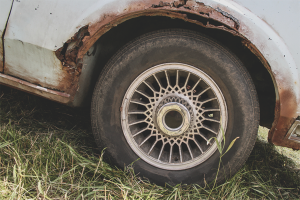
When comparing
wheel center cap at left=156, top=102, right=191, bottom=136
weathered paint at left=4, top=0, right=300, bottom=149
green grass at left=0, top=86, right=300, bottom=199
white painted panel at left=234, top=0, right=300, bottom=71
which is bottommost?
green grass at left=0, top=86, right=300, bottom=199

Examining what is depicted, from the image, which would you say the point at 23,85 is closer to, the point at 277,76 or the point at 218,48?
the point at 218,48

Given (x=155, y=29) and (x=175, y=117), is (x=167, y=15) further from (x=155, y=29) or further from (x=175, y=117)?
(x=175, y=117)

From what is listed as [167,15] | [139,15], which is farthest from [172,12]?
[139,15]

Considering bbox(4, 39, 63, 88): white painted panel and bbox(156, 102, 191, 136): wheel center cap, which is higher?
bbox(156, 102, 191, 136): wheel center cap

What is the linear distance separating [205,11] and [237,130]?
810 millimetres

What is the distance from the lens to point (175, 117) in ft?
4.75

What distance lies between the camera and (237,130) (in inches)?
54.2

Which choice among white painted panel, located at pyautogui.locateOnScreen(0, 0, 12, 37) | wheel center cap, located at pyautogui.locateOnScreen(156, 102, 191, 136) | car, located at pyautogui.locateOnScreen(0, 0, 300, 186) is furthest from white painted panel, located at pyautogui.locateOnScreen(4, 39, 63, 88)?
wheel center cap, located at pyautogui.locateOnScreen(156, 102, 191, 136)

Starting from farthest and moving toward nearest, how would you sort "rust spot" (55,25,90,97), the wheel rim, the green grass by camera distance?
the wheel rim < "rust spot" (55,25,90,97) < the green grass

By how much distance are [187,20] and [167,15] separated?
0.43ft

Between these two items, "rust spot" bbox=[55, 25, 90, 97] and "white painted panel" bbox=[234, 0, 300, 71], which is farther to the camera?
"rust spot" bbox=[55, 25, 90, 97]

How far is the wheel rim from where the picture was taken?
140 cm

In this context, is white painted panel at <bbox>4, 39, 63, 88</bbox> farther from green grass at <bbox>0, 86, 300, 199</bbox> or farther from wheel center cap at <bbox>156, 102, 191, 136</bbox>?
wheel center cap at <bbox>156, 102, 191, 136</bbox>

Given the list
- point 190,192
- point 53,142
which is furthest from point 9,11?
point 190,192
